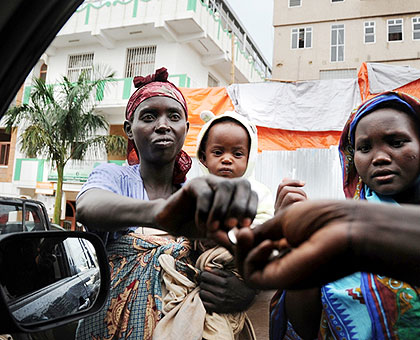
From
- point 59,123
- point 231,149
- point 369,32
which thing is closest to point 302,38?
point 369,32

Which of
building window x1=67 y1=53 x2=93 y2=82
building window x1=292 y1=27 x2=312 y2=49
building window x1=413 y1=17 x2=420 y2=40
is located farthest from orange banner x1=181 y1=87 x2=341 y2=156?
building window x1=413 y1=17 x2=420 y2=40

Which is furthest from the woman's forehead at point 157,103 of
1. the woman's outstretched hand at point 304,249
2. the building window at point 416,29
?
the building window at point 416,29

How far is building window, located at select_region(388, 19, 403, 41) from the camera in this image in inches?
757

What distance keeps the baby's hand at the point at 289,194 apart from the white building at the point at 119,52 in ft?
44.3

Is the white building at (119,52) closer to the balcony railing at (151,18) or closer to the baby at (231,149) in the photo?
the balcony railing at (151,18)

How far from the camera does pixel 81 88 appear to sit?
39.8 feet

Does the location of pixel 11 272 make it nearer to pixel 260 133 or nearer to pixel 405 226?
pixel 405 226

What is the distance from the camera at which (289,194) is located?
1347mm

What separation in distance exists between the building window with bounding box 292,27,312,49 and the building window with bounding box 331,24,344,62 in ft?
3.89

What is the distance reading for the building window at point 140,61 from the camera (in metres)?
16.6

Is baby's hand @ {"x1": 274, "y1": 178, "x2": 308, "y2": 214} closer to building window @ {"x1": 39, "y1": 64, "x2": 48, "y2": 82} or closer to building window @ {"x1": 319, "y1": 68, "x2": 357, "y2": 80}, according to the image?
building window @ {"x1": 319, "y1": 68, "x2": 357, "y2": 80}

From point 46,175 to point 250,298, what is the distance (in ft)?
54.8

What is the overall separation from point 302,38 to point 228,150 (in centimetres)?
2020

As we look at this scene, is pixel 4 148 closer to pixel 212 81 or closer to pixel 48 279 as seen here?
pixel 212 81
